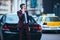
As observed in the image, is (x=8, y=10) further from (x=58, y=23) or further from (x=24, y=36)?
(x=24, y=36)

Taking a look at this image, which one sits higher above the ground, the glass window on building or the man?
the man

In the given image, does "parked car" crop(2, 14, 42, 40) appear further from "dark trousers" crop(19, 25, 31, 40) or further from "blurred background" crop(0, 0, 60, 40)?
"dark trousers" crop(19, 25, 31, 40)

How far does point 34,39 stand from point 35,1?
139ft

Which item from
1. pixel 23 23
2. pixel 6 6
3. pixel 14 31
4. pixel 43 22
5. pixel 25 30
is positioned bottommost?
pixel 6 6

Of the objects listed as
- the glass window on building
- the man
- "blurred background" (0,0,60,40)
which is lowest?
the glass window on building

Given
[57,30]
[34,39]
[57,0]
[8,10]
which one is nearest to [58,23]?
[57,30]

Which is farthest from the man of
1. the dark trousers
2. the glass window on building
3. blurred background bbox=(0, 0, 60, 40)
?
the glass window on building

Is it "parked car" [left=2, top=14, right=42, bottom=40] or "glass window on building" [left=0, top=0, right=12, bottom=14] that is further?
"glass window on building" [left=0, top=0, right=12, bottom=14]

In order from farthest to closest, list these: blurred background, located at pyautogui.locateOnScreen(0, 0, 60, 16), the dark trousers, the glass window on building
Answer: the glass window on building
blurred background, located at pyautogui.locateOnScreen(0, 0, 60, 16)
the dark trousers

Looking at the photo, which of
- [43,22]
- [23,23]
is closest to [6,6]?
[43,22]

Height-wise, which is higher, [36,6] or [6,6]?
[36,6]

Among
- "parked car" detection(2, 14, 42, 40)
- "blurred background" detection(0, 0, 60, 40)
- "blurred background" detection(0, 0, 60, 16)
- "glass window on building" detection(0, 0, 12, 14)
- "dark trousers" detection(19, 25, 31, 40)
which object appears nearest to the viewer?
"dark trousers" detection(19, 25, 31, 40)

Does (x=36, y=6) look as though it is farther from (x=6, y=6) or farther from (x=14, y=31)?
(x=14, y=31)

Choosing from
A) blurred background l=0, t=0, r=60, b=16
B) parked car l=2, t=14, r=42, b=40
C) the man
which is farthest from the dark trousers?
blurred background l=0, t=0, r=60, b=16
